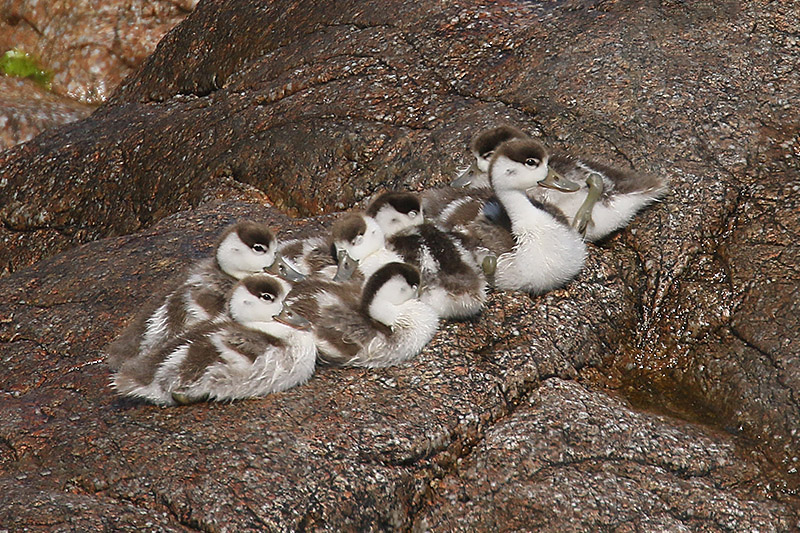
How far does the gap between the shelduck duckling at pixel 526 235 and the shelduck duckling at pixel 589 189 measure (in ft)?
0.74

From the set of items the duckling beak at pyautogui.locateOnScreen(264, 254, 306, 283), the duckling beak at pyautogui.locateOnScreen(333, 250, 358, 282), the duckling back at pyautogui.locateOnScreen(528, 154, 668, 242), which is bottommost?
the duckling back at pyautogui.locateOnScreen(528, 154, 668, 242)

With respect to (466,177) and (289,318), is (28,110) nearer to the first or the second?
(466,177)

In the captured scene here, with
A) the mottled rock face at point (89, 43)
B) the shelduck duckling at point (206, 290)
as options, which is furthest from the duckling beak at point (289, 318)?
the mottled rock face at point (89, 43)

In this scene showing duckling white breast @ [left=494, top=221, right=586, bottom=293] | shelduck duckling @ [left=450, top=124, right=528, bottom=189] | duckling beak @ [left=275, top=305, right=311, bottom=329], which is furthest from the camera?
shelduck duckling @ [left=450, top=124, right=528, bottom=189]

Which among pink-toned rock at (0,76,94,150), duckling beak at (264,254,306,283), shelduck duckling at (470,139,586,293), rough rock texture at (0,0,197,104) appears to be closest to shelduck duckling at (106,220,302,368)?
duckling beak at (264,254,306,283)

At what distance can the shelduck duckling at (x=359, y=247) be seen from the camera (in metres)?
5.92

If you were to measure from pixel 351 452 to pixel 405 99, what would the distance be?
3950mm

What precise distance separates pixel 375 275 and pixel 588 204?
70.4 inches

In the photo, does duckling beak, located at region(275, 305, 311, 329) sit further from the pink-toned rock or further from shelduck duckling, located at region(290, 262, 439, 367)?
the pink-toned rock

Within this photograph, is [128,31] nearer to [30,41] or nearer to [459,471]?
[30,41]

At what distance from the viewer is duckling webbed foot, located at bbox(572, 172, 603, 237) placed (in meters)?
6.49

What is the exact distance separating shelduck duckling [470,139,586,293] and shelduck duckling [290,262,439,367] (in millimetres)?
834

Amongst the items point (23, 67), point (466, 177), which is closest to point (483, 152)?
point (466, 177)

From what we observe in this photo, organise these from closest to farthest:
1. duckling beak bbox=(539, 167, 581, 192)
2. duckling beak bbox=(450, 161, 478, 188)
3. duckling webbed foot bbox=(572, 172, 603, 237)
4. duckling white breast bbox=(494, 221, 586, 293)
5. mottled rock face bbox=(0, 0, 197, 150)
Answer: duckling white breast bbox=(494, 221, 586, 293)
duckling beak bbox=(539, 167, 581, 192)
duckling webbed foot bbox=(572, 172, 603, 237)
duckling beak bbox=(450, 161, 478, 188)
mottled rock face bbox=(0, 0, 197, 150)
